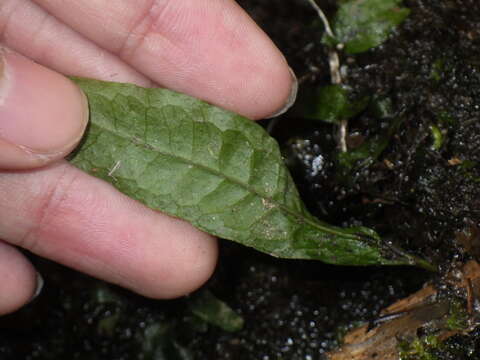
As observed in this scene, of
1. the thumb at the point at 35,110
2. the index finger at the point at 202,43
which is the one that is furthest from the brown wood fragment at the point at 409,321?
the thumb at the point at 35,110

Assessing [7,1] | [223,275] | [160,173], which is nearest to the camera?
[160,173]

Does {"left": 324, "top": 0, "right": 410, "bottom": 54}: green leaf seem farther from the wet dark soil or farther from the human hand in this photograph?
the human hand

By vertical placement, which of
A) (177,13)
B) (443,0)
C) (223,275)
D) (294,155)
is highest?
(443,0)

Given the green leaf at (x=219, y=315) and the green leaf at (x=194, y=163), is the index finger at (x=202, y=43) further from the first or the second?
the green leaf at (x=219, y=315)

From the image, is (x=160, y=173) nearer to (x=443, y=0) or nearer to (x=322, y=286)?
(x=322, y=286)

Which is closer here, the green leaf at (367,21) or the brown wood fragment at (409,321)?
the brown wood fragment at (409,321)

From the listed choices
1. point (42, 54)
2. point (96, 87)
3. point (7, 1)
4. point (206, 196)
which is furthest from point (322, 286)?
point (7, 1)

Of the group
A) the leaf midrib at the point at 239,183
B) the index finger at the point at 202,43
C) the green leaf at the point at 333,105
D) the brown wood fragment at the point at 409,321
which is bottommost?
the brown wood fragment at the point at 409,321
